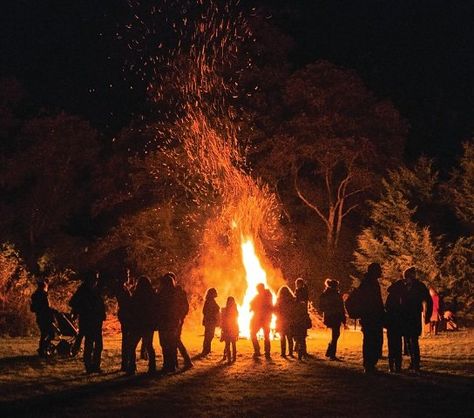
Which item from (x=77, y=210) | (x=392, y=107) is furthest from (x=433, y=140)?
(x=77, y=210)

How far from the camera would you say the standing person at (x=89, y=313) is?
12266 millimetres

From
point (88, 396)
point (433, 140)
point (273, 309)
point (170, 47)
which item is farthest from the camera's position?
point (433, 140)

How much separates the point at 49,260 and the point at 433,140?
61.1 feet

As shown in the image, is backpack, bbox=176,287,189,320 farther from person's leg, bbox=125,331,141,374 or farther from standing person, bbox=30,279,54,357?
standing person, bbox=30,279,54,357

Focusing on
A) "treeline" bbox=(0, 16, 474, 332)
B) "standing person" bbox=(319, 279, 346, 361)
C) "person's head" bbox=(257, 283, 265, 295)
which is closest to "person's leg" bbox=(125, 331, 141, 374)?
"person's head" bbox=(257, 283, 265, 295)

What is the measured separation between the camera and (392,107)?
1313 inches

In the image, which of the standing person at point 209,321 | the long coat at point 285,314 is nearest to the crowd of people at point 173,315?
the long coat at point 285,314

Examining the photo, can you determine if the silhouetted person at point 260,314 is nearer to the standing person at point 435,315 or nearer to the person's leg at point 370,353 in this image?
the person's leg at point 370,353

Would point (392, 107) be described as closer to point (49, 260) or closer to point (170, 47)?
point (170, 47)

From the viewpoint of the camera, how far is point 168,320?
40.3ft

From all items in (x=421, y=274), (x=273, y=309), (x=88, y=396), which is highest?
(x=421, y=274)

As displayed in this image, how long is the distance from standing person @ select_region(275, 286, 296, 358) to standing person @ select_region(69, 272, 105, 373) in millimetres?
4082

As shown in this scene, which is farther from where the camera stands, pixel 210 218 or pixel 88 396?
pixel 210 218

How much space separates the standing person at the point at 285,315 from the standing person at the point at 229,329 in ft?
2.92
